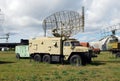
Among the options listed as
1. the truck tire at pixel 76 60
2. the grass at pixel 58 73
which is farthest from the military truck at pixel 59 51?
the grass at pixel 58 73

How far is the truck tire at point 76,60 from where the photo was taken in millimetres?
34031

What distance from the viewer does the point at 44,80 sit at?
20.0m

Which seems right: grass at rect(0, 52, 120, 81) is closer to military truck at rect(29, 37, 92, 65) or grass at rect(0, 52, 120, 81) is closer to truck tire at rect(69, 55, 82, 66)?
truck tire at rect(69, 55, 82, 66)

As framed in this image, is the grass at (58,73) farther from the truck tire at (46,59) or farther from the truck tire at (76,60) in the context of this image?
the truck tire at (46,59)

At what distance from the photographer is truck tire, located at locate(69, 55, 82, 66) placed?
112ft

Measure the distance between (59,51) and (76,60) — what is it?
8.15 feet

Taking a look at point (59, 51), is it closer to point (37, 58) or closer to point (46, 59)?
point (46, 59)

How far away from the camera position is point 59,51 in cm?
3581

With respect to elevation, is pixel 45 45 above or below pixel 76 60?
above

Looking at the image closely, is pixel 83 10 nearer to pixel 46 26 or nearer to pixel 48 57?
pixel 46 26

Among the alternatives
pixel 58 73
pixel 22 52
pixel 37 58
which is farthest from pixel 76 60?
pixel 22 52

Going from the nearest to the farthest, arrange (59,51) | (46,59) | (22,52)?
(59,51)
(46,59)
(22,52)

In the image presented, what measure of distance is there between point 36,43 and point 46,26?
645 centimetres

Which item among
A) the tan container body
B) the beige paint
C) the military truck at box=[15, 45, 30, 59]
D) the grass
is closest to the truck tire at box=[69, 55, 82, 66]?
the beige paint
